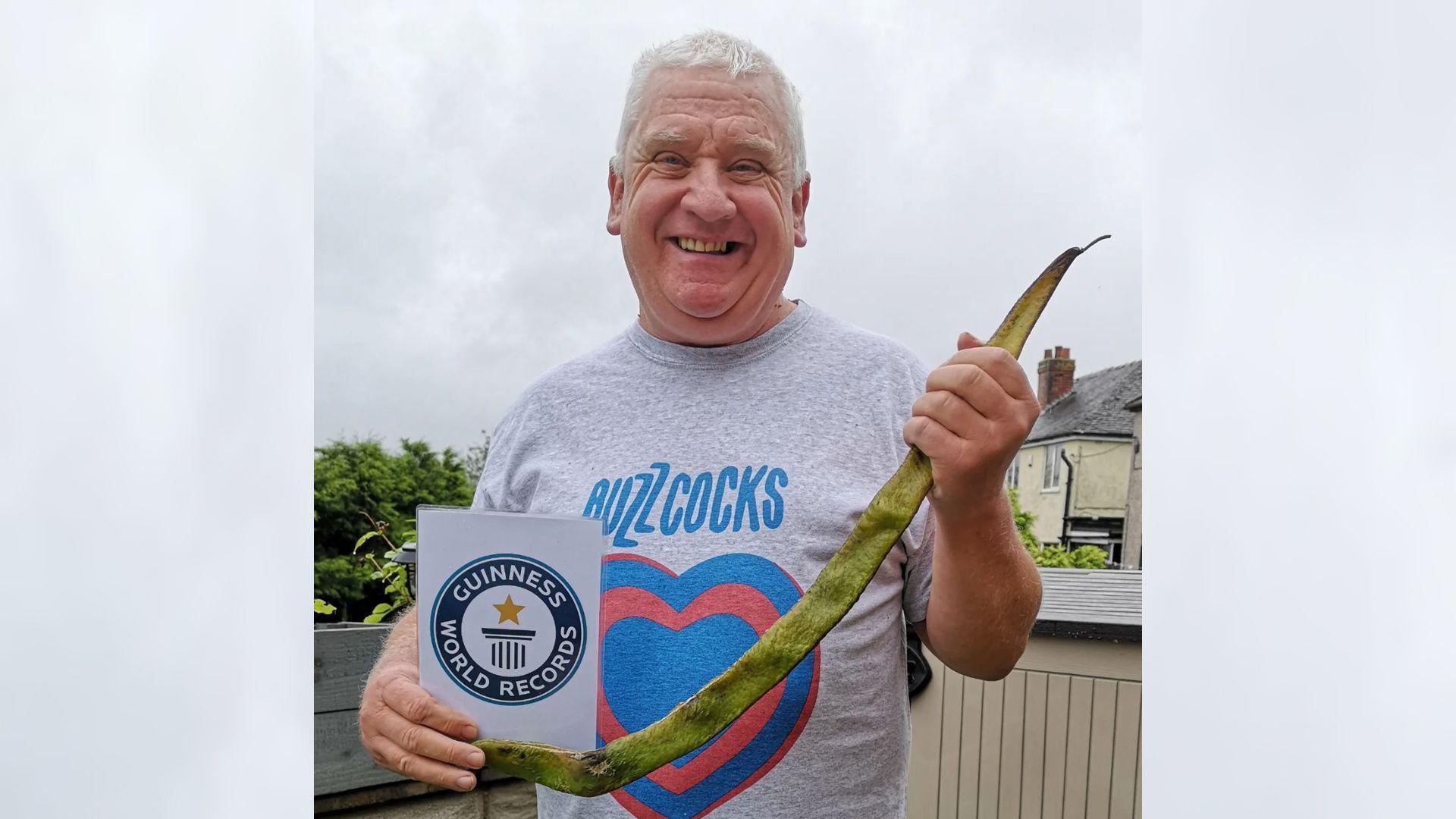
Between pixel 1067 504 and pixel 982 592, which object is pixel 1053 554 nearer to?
pixel 982 592

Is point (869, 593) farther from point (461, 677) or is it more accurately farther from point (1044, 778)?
point (1044, 778)

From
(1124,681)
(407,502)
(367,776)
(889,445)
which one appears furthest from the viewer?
(407,502)

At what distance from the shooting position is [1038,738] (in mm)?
2885

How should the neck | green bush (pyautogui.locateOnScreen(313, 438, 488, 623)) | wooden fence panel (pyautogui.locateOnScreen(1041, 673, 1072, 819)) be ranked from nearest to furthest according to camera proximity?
the neck
wooden fence panel (pyautogui.locateOnScreen(1041, 673, 1072, 819))
green bush (pyautogui.locateOnScreen(313, 438, 488, 623))

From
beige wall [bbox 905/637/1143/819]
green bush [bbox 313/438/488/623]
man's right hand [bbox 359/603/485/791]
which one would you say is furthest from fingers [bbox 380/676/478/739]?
green bush [bbox 313/438/488/623]

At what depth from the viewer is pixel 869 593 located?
132 centimetres

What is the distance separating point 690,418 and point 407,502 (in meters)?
6.24

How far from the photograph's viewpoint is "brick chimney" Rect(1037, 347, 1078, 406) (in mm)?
21938

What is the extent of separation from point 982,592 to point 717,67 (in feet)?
2.44

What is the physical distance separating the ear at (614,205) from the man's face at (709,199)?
0.07m

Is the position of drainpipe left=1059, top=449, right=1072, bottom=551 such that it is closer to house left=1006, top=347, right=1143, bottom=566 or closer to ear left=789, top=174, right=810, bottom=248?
house left=1006, top=347, right=1143, bottom=566

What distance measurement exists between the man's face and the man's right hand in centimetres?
60

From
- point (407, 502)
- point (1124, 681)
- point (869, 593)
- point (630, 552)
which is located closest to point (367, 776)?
point (630, 552)

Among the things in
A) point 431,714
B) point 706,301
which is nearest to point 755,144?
point 706,301
